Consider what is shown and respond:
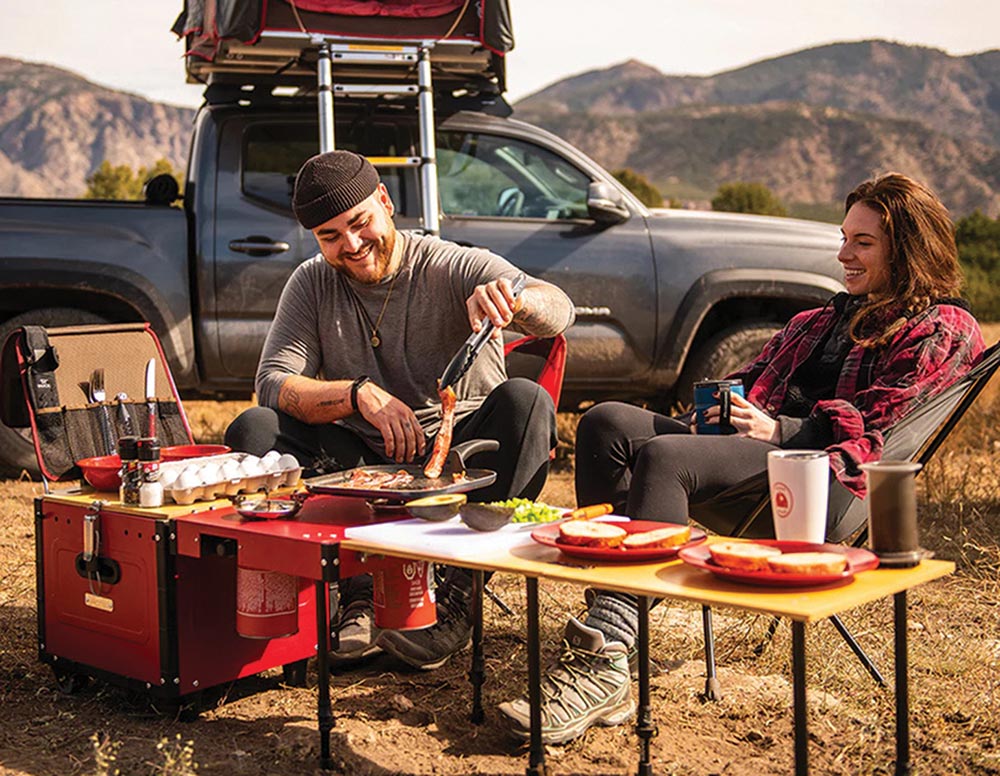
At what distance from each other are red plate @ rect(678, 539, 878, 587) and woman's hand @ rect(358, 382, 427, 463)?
1190mm

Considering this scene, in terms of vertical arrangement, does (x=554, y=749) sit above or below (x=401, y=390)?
below

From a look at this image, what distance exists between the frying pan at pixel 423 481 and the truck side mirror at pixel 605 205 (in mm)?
2893

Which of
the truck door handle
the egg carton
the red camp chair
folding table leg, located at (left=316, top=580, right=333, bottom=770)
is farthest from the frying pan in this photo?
the truck door handle

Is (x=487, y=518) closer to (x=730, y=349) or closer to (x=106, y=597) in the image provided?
(x=106, y=597)

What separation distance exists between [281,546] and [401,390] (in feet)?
3.65

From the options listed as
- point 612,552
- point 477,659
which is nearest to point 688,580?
point 612,552

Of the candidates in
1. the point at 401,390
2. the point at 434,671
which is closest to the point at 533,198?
the point at 401,390

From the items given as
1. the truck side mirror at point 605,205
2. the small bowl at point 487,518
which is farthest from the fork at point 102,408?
the truck side mirror at point 605,205

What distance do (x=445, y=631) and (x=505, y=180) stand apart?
3178 millimetres

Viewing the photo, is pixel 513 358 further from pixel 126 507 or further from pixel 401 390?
A: pixel 126 507

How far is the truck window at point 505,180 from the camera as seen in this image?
19.7ft

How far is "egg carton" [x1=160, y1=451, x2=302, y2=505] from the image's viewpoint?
296 cm

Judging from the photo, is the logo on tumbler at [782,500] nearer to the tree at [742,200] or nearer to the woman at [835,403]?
the woman at [835,403]

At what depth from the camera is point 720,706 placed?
315 centimetres
